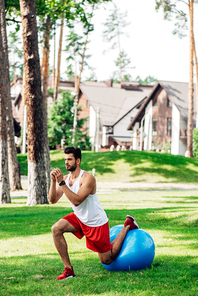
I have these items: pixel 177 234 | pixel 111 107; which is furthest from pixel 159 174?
pixel 111 107

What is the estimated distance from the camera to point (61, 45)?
132ft

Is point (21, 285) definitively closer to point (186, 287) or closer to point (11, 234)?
point (186, 287)

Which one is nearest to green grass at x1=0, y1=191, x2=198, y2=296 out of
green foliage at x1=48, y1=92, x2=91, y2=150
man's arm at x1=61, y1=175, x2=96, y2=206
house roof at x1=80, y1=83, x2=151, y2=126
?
man's arm at x1=61, y1=175, x2=96, y2=206

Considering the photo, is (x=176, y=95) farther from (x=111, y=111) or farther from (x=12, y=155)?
(x=12, y=155)

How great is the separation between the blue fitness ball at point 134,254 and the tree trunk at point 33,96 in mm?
7534

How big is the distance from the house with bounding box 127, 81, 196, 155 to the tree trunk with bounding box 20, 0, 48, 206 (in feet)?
108

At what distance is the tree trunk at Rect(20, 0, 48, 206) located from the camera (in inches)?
487

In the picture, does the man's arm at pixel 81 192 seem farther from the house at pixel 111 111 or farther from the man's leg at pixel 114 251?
the house at pixel 111 111

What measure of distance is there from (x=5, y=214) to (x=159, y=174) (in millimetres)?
15570

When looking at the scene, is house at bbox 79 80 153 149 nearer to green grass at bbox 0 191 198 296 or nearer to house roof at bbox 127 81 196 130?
house roof at bbox 127 81 196 130

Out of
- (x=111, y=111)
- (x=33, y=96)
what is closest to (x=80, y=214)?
(x=33, y=96)

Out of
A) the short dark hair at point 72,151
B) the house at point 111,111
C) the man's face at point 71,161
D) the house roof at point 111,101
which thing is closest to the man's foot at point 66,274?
the man's face at point 71,161

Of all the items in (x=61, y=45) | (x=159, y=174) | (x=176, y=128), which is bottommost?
(x=159, y=174)

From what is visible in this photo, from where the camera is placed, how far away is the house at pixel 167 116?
152 feet
